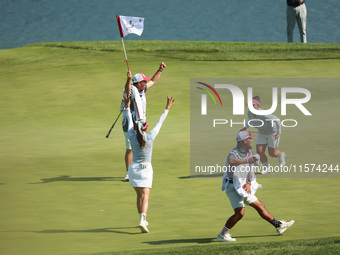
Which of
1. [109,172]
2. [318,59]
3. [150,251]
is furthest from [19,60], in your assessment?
[150,251]

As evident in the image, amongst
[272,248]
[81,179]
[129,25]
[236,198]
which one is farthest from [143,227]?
[129,25]

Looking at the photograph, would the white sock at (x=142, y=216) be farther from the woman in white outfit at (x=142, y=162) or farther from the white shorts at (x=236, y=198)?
the white shorts at (x=236, y=198)

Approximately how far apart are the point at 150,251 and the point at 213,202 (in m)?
3.19

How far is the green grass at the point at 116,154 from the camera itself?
37.1 ft

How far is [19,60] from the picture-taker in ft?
96.3

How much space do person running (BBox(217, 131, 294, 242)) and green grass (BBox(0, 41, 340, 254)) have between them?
0.22 meters

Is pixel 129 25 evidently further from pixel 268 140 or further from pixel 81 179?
pixel 268 140

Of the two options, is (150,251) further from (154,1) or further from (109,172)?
(154,1)

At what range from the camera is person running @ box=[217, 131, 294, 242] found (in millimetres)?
10781

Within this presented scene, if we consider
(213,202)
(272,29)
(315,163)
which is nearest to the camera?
(213,202)

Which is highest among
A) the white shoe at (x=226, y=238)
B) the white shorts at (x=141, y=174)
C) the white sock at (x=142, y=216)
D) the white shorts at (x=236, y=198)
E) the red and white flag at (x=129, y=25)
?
the red and white flag at (x=129, y=25)

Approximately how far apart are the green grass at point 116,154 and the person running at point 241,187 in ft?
0.72

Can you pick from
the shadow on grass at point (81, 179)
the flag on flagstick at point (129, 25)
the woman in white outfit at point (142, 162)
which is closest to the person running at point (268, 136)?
the shadow on grass at point (81, 179)
